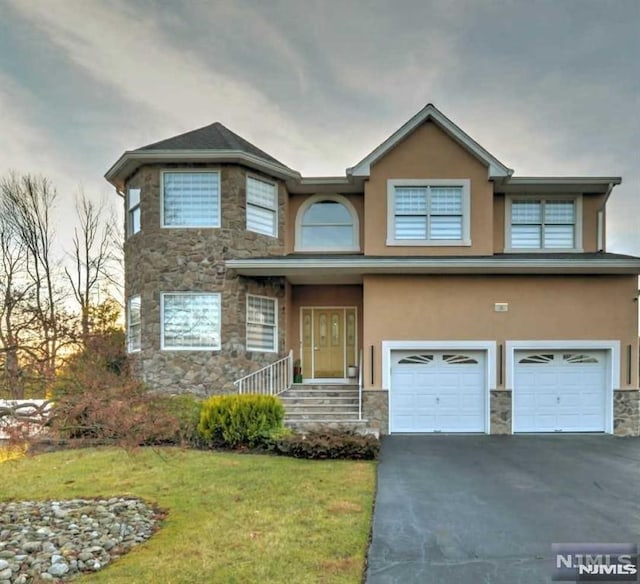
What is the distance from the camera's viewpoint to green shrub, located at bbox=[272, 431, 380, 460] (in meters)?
8.39

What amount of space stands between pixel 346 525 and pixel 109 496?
3.77m

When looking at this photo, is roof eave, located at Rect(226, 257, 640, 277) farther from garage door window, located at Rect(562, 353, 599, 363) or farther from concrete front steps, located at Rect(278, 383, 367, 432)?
concrete front steps, located at Rect(278, 383, 367, 432)

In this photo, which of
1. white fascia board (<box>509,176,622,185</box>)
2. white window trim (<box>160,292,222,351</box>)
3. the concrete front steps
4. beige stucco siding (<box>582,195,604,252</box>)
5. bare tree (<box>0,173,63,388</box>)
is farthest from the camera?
bare tree (<box>0,173,63,388</box>)

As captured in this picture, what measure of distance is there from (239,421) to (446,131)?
388 inches

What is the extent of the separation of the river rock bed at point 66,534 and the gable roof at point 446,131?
9.92 m

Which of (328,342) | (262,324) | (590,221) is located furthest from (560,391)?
(262,324)

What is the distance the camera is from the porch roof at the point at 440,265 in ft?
35.5

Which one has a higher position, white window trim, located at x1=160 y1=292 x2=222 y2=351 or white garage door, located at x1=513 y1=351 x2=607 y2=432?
white window trim, located at x1=160 y1=292 x2=222 y2=351

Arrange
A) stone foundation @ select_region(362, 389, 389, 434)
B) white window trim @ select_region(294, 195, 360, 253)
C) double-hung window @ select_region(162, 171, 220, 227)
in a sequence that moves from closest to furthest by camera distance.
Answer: stone foundation @ select_region(362, 389, 389, 434) < double-hung window @ select_region(162, 171, 220, 227) < white window trim @ select_region(294, 195, 360, 253)

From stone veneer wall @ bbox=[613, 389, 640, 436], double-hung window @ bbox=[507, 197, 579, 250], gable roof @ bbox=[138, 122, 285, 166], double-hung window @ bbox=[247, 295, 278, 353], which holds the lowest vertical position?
stone veneer wall @ bbox=[613, 389, 640, 436]

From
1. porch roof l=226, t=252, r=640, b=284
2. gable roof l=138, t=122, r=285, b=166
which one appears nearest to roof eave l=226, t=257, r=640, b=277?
porch roof l=226, t=252, r=640, b=284

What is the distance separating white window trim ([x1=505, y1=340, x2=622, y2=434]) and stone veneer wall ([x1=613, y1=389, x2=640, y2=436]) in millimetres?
124

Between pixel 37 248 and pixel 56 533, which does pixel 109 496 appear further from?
pixel 37 248

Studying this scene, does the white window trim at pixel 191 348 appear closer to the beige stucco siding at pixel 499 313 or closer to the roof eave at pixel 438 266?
the roof eave at pixel 438 266
